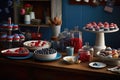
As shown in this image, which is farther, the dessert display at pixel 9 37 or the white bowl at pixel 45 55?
the dessert display at pixel 9 37

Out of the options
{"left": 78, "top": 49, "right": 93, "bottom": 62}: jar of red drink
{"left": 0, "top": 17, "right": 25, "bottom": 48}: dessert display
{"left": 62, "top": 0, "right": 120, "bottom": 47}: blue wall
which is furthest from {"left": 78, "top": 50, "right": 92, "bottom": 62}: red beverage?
{"left": 62, "top": 0, "right": 120, "bottom": 47}: blue wall

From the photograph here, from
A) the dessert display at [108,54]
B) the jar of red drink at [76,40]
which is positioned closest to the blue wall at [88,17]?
the jar of red drink at [76,40]

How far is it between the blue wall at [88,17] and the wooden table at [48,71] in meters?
1.39

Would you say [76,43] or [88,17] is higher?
[88,17]

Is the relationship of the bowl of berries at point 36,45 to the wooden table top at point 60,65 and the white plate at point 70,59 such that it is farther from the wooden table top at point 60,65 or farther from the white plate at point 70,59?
the white plate at point 70,59

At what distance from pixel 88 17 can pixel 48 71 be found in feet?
→ 5.16

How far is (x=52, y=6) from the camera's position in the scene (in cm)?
338

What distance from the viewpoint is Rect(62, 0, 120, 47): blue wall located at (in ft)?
10.5

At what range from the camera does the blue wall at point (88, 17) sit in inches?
127

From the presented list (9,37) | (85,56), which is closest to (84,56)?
(85,56)

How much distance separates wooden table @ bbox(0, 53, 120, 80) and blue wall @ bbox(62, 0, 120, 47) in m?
1.39

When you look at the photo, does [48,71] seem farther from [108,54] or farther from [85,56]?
[108,54]

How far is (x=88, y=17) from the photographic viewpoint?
3.34 metres

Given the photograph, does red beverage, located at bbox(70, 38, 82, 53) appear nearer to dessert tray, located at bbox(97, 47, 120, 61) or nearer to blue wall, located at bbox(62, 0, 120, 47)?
dessert tray, located at bbox(97, 47, 120, 61)
